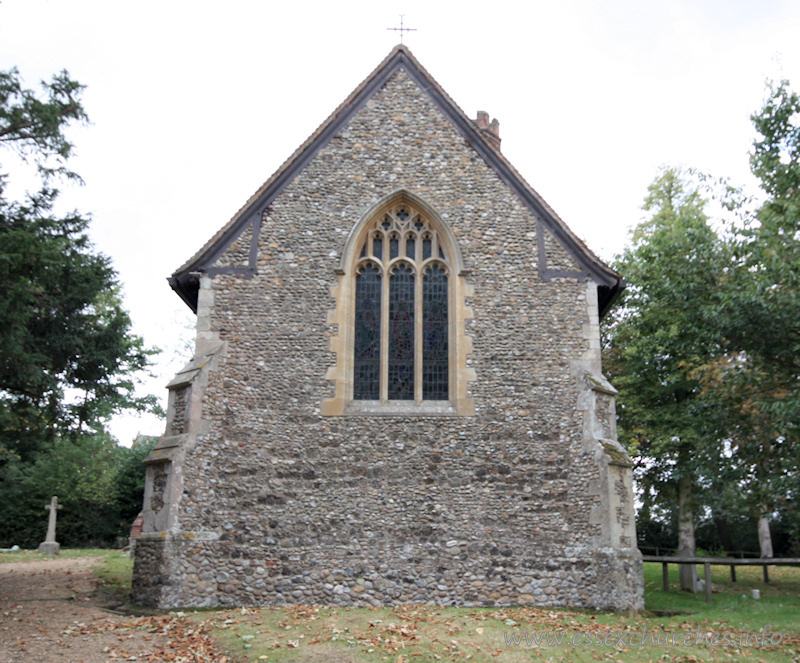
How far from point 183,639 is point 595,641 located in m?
5.28

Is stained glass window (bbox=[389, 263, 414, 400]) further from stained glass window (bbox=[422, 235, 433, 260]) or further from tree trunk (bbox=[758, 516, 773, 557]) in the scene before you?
tree trunk (bbox=[758, 516, 773, 557])

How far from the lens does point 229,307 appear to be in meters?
12.9

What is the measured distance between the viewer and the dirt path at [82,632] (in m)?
8.24

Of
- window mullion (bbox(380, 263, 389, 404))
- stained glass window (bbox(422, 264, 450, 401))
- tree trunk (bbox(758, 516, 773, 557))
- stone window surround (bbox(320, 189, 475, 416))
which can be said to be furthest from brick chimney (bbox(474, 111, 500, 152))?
tree trunk (bbox(758, 516, 773, 557))

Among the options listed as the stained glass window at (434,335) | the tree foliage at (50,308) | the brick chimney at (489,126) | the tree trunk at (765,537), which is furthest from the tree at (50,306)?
the tree trunk at (765,537)

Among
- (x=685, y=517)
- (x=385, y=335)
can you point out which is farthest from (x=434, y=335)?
(x=685, y=517)

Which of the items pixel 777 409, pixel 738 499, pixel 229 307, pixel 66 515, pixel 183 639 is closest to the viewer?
pixel 183 639

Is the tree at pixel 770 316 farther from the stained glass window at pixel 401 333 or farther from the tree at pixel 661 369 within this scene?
the stained glass window at pixel 401 333

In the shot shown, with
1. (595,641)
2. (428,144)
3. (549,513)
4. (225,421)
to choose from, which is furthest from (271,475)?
(428,144)

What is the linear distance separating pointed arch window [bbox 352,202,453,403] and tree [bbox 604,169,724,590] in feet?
16.8

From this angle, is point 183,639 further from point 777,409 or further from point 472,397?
point 777,409

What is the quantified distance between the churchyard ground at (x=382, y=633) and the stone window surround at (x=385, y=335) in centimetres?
331

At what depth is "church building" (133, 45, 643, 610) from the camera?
1151 centimetres

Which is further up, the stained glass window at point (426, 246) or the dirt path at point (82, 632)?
the stained glass window at point (426, 246)
